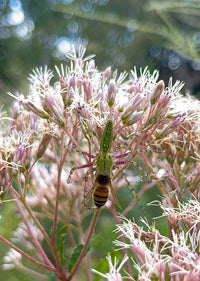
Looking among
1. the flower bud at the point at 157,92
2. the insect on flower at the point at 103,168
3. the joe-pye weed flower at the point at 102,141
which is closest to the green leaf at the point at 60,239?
the joe-pye weed flower at the point at 102,141

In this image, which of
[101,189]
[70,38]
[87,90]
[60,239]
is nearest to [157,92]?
[87,90]

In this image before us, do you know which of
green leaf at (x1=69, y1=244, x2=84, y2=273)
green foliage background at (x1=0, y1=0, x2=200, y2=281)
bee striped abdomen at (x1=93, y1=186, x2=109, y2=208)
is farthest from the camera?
green foliage background at (x1=0, y1=0, x2=200, y2=281)

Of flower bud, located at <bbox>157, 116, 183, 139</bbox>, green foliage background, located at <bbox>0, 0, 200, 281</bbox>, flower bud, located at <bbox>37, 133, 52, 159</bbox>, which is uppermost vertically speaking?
green foliage background, located at <bbox>0, 0, 200, 281</bbox>

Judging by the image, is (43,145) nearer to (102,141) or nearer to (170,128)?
(102,141)

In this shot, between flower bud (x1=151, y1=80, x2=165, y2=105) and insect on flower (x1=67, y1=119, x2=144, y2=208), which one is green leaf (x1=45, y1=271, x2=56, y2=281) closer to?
insect on flower (x1=67, y1=119, x2=144, y2=208)

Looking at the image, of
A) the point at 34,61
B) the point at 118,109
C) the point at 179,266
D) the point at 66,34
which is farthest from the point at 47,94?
the point at 66,34

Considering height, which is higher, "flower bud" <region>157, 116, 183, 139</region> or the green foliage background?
the green foliage background

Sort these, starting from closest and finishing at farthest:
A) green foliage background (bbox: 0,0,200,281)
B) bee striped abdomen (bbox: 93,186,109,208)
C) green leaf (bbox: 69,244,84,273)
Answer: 1. bee striped abdomen (bbox: 93,186,109,208)
2. green leaf (bbox: 69,244,84,273)
3. green foliage background (bbox: 0,0,200,281)

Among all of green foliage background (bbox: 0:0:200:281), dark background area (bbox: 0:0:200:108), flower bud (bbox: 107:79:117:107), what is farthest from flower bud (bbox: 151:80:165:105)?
dark background area (bbox: 0:0:200:108)

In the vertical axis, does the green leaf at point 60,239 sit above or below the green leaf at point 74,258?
above

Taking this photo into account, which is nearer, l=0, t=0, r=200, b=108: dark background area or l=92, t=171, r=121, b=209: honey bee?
l=92, t=171, r=121, b=209: honey bee

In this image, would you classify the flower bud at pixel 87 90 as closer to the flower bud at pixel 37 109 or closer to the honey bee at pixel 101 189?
the flower bud at pixel 37 109
